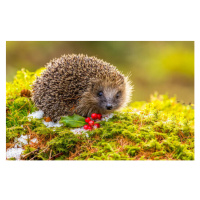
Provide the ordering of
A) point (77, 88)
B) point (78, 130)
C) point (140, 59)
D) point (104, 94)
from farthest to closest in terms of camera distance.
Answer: point (140, 59)
point (104, 94)
point (77, 88)
point (78, 130)

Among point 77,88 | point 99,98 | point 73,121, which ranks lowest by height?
point 73,121

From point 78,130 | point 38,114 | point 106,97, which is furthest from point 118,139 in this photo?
point 38,114

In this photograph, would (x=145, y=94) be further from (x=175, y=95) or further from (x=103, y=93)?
(x=103, y=93)

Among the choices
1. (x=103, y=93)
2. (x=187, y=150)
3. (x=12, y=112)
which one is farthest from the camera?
(x=103, y=93)

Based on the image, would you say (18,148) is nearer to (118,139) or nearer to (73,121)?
(73,121)

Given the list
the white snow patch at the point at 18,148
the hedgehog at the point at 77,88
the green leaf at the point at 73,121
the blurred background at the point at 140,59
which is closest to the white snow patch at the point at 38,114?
the hedgehog at the point at 77,88
